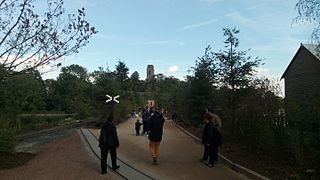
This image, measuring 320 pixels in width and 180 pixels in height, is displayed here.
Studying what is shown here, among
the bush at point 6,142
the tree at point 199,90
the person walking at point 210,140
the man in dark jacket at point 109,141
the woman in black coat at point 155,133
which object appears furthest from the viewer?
the tree at point 199,90

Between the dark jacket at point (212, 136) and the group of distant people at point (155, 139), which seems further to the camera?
the dark jacket at point (212, 136)

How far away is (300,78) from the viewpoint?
131ft

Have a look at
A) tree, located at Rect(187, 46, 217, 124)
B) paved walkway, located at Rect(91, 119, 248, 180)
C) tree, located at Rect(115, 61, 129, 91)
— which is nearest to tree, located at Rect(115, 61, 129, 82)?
tree, located at Rect(115, 61, 129, 91)

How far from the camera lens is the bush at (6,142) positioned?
17914mm

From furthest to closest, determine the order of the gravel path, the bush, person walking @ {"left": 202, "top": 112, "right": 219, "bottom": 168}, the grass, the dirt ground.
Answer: the bush < the grass < person walking @ {"left": 202, "top": 112, "right": 219, "bottom": 168} < the gravel path < the dirt ground

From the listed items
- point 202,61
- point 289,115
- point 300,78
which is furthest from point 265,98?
point 300,78

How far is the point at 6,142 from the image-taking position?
59.5ft

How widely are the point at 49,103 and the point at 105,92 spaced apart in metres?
52.2

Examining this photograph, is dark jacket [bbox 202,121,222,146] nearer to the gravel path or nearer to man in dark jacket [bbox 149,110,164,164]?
man in dark jacket [bbox 149,110,164,164]

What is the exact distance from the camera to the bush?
1791 centimetres

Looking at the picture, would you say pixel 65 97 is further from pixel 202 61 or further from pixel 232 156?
pixel 232 156

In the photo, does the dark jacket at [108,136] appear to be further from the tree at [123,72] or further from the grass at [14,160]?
the tree at [123,72]

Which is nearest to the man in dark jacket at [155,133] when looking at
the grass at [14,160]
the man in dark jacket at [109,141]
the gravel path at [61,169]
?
the man in dark jacket at [109,141]

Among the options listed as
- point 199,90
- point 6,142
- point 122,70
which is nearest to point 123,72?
point 122,70
